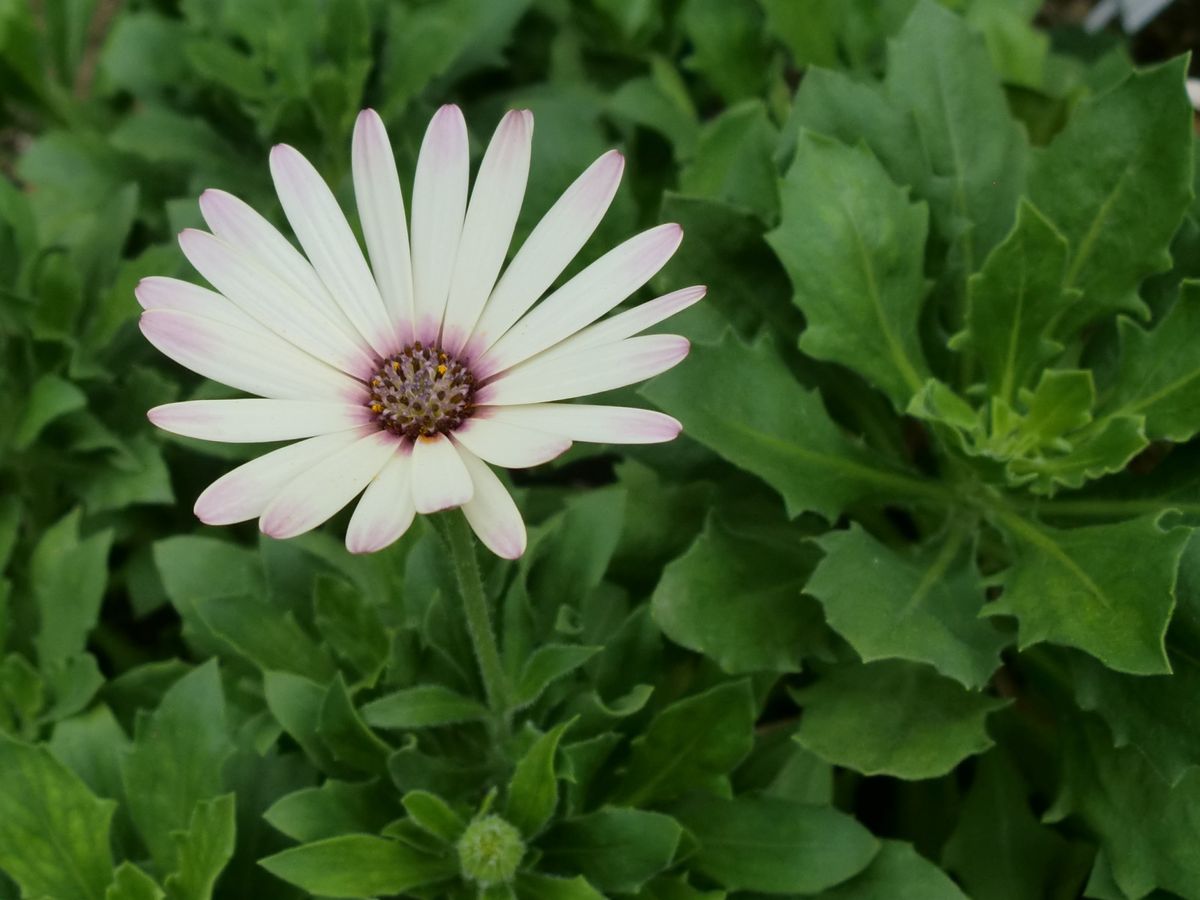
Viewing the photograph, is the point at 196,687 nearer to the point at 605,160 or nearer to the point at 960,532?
the point at 605,160

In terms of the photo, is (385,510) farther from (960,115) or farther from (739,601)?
(960,115)

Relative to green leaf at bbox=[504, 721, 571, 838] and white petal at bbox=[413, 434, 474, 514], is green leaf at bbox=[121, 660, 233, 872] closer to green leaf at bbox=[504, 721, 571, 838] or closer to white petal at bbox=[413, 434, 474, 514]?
green leaf at bbox=[504, 721, 571, 838]

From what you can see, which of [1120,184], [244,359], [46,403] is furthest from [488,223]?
[46,403]

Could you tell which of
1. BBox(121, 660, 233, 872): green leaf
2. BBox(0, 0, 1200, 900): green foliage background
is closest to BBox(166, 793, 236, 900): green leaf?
BBox(0, 0, 1200, 900): green foliage background

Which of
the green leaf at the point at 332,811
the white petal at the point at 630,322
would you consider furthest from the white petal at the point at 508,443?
the green leaf at the point at 332,811

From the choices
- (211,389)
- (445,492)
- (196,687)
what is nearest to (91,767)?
(196,687)

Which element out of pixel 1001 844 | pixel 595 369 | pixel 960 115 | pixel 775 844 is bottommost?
pixel 1001 844
